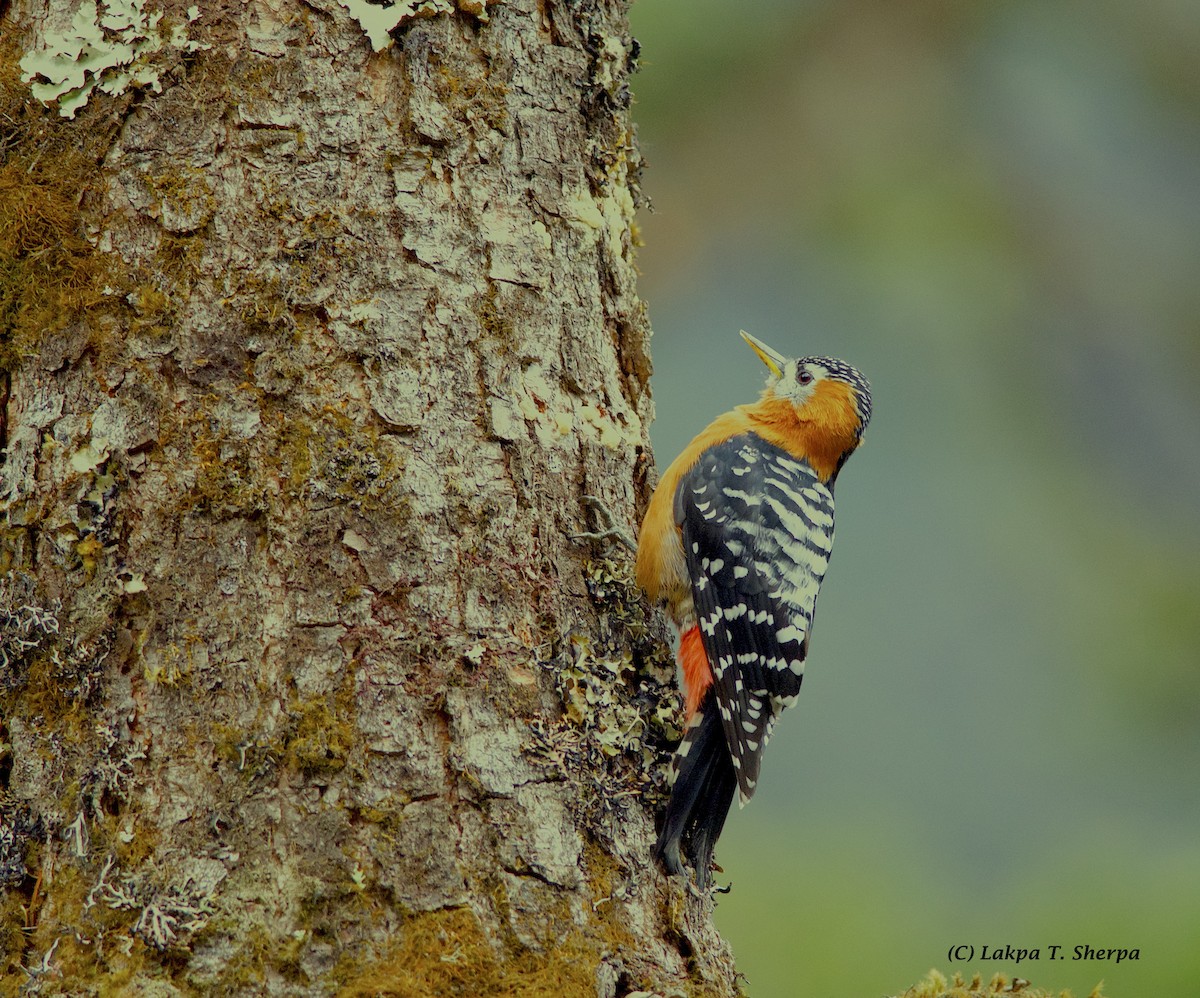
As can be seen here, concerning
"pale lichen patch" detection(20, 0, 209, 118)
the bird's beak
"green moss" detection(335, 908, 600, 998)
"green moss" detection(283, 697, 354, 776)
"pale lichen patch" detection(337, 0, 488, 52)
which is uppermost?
"pale lichen patch" detection(337, 0, 488, 52)

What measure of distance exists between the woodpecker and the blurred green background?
64.6 inches

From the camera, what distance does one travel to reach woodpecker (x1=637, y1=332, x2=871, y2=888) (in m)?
2.99

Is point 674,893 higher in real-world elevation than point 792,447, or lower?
lower

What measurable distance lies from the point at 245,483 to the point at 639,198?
1.49 metres

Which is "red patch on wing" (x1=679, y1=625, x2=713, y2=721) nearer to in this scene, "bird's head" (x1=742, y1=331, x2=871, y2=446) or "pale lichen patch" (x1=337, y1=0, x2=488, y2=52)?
"bird's head" (x1=742, y1=331, x2=871, y2=446)

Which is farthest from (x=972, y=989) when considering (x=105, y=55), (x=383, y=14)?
(x=105, y=55)

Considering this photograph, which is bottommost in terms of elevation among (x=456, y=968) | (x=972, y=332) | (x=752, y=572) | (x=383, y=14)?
(x=456, y=968)

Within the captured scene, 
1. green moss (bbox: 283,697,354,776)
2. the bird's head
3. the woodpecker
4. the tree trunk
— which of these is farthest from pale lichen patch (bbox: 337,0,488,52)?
the bird's head

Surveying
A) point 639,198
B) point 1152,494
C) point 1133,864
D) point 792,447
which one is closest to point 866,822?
point 1133,864

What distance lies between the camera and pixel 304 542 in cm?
255

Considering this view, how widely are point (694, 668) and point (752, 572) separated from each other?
1.40ft

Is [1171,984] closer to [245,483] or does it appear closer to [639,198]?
[639,198]

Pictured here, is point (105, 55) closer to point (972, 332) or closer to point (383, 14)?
point (383, 14)

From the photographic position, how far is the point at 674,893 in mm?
2658
